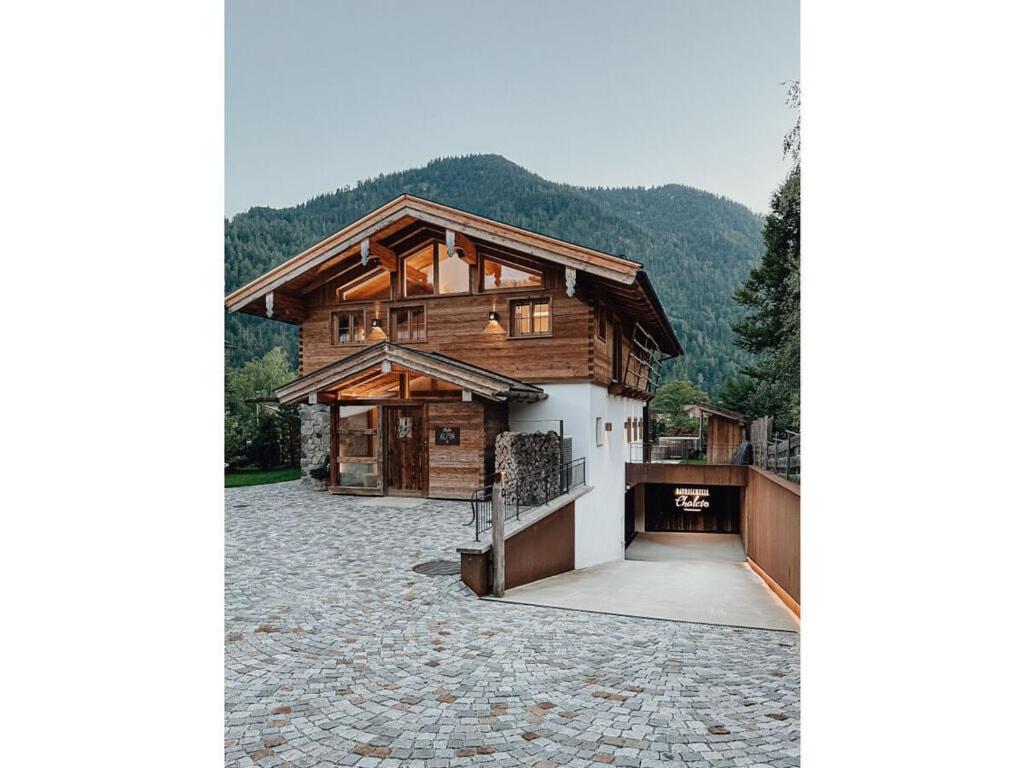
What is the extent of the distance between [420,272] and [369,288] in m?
1.37

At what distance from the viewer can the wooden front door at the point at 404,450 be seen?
1189 centimetres

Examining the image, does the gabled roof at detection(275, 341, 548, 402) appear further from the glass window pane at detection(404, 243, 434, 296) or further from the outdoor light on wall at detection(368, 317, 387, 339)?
the glass window pane at detection(404, 243, 434, 296)

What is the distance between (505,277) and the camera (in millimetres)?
12461

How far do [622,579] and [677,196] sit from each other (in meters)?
78.2

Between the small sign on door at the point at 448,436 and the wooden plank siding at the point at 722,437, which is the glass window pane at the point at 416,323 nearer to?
the small sign on door at the point at 448,436

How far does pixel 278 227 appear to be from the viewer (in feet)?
141

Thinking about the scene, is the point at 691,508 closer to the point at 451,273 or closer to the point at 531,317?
the point at 531,317

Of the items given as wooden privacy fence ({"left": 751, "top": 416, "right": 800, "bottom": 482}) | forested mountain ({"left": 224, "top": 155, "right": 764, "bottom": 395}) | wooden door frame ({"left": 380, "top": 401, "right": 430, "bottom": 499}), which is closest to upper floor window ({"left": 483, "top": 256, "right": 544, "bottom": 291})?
wooden door frame ({"left": 380, "top": 401, "right": 430, "bottom": 499})

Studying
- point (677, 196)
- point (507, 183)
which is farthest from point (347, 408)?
point (677, 196)

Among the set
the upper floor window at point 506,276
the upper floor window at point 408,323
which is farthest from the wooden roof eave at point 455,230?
the upper floor window at point 408,323

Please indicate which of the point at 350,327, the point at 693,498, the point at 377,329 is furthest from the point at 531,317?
the point at 693,498

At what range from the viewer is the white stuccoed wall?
11375mm
